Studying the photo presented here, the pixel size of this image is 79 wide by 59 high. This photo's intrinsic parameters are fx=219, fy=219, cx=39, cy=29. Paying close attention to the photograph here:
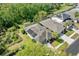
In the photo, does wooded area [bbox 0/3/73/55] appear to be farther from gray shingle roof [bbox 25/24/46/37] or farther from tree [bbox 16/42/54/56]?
tree [bbox 16/42/54/56]

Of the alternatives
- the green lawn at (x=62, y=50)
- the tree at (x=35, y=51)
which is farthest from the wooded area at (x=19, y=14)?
the green lawn at (x=62, y=50)

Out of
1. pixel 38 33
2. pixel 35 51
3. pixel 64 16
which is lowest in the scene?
pixel 35 51

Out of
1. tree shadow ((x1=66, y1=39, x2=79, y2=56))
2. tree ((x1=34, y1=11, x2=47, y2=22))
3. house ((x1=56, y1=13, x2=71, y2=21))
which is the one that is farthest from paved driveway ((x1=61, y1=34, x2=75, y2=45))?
tree ((x1=34, y1=11, x2=47, y2=22))


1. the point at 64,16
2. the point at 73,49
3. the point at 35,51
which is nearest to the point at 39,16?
the point at 64,16

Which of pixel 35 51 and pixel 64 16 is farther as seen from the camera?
pixel 64 16

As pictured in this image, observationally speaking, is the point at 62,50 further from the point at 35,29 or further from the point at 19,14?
the point at 19,14

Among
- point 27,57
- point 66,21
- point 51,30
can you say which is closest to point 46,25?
point 51,30

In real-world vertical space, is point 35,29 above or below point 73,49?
above

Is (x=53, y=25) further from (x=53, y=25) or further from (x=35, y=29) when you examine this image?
(x=35, y=29)
